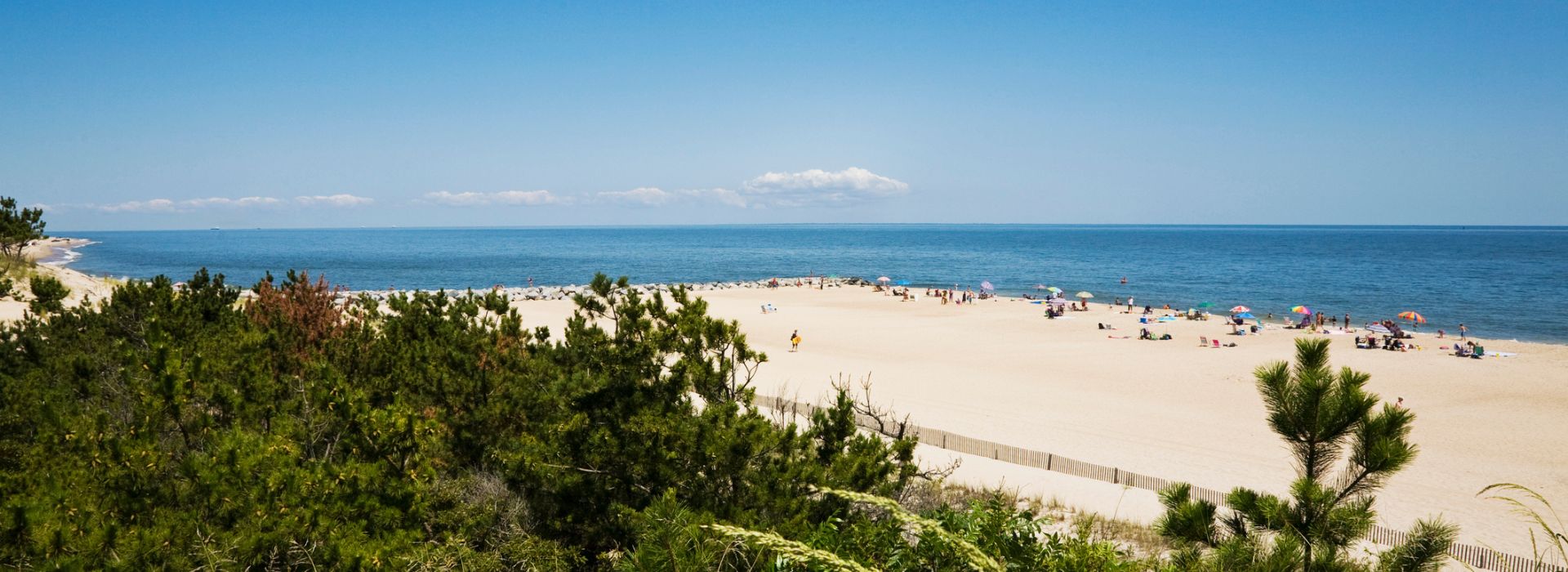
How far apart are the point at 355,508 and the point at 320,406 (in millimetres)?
2057

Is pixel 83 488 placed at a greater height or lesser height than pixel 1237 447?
greater

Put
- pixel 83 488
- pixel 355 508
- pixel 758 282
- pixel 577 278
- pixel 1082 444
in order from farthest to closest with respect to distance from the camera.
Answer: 1. pixel 577 278
2. pixel 758 282
3. pixel 1082 444
4. pixel 355 508
5. pixel 83 488

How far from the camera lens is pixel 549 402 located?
972 cm

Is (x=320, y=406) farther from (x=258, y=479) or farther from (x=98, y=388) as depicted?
(x=98, y=388)

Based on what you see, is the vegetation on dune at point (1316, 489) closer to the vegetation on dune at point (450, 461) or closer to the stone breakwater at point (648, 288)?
the vegetation on dune at point (450, 461)

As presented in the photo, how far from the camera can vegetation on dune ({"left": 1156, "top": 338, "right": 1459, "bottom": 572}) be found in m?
5.06

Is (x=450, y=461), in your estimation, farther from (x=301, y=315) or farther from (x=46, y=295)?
(x=46, y=295)

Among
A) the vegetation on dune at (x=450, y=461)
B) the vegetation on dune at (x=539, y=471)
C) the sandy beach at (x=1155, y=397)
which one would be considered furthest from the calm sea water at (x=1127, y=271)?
the vegetation on dune at (x=450, y=461)

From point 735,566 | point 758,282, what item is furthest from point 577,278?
point 735,566

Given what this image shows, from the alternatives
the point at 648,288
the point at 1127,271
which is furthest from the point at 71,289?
the point at 1127,271

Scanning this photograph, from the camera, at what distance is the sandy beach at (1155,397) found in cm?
1645

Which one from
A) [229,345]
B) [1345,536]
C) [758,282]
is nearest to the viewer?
[1345,536]

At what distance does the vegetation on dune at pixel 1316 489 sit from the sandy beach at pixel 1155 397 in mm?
6468

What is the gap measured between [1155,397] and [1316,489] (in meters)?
22.7
